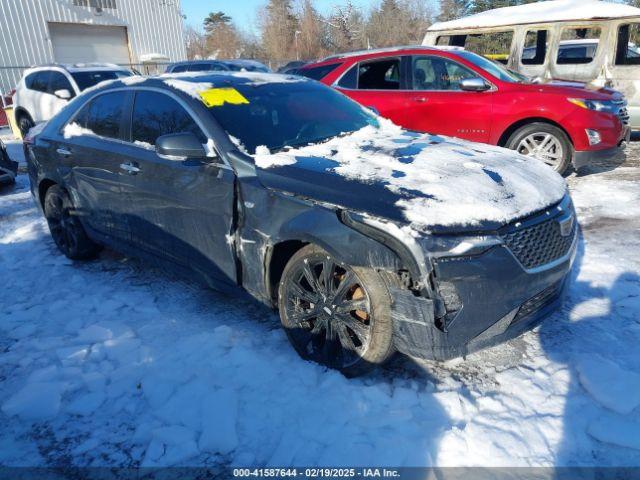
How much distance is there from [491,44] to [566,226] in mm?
10703

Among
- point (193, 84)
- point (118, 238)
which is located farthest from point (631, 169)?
point (118, 238)

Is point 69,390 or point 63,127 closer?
point 69,390

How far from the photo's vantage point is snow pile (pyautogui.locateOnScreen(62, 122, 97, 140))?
4139mm

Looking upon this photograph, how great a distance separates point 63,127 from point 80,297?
A: 162 cm

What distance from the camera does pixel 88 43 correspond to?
848 inches

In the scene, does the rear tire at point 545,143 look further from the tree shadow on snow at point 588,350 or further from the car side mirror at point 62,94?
→ the car side mirror at point 62,94

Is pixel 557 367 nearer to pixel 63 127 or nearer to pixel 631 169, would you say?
pixel 63 127

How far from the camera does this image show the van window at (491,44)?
34.2ft

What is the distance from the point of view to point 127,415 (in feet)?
8.32

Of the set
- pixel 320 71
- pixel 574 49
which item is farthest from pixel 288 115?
pixel 574 49

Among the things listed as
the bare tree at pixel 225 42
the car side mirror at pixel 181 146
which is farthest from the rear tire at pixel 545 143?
the bare tree at pixel 225 42

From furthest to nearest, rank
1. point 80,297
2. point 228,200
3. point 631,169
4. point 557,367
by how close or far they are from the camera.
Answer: point 631,169 < point 80,297 < point 228,200 < point 557,367

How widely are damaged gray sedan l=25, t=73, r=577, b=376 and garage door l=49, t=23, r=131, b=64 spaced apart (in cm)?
2024

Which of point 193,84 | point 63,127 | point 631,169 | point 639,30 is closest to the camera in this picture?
point 193,84
